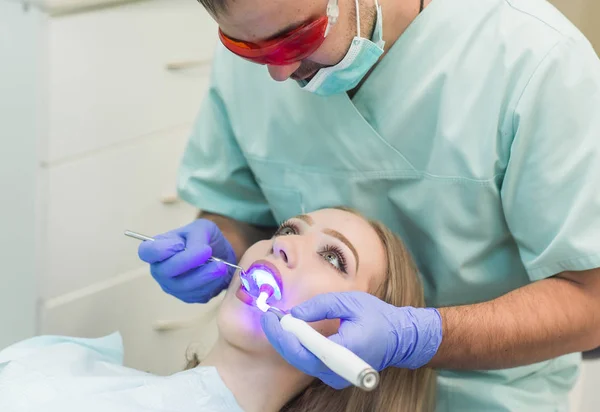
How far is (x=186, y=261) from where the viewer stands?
147 centimetres

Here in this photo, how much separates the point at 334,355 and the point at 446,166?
19.7 inches

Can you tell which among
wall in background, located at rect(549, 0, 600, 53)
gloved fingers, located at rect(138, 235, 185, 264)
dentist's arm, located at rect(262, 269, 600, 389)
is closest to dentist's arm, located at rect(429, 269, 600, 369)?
dentist's arm, located at rect(262, 269, 600, 389)

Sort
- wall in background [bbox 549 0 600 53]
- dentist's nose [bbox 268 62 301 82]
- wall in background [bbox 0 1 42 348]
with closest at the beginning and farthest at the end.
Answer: dentist's nose [bbox 268 62 301 82], wall in background [bbox 0 1 42 348], wall in background [bbox 549 0 600 53]

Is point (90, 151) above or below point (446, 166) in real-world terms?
below

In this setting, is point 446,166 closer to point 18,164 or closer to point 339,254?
point 339,254

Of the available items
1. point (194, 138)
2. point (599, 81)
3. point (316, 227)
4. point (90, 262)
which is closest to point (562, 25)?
point (599, 81)

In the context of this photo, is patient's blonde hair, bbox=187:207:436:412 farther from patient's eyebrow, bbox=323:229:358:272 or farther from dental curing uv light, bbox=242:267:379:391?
dental curing uv light, bbox=242:267:379:391

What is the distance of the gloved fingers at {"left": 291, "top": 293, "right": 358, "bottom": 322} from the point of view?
1.15 metres

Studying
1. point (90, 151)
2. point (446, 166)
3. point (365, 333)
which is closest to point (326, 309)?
point (365, 333)

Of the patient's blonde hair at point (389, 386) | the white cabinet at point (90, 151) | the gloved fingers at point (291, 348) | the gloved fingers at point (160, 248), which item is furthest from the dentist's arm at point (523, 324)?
the white cabinet at point (90, 151)

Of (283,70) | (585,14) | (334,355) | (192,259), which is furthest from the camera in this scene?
(585,14)

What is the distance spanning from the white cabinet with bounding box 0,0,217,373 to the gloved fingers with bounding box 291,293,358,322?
30.6 inches

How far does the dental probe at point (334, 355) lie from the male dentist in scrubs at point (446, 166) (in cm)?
6

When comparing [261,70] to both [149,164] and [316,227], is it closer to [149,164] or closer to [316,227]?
[316,227]
